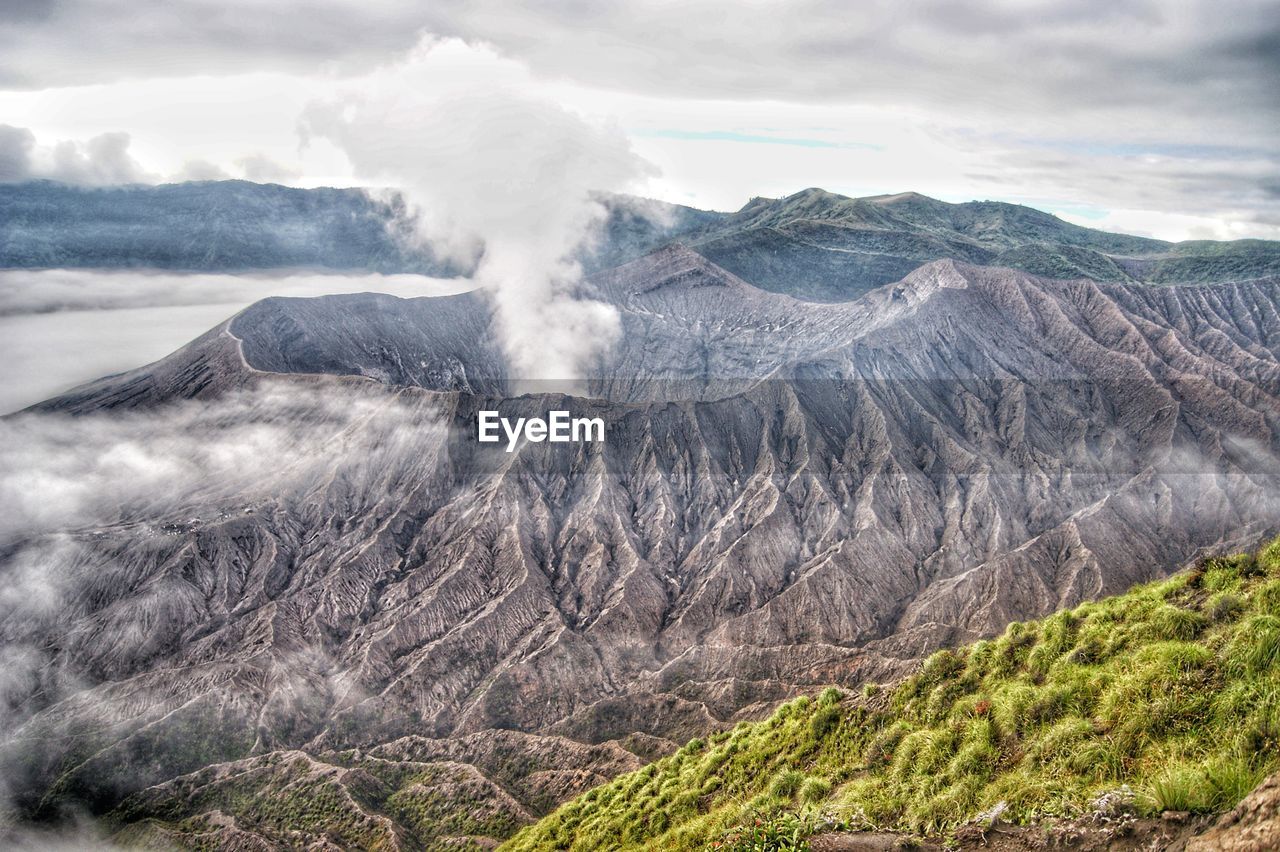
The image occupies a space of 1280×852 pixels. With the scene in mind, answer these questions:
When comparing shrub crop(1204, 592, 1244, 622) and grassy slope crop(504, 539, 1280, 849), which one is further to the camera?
shrub crop(1204, 592, 1244, 622)

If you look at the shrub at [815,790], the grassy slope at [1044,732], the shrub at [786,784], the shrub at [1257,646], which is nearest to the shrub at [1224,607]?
the grassy slope at [1044,732]

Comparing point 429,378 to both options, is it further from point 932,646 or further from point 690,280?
point 932,646

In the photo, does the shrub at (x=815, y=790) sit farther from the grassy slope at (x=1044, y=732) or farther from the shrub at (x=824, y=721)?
the shrub at (x=824, y=721)

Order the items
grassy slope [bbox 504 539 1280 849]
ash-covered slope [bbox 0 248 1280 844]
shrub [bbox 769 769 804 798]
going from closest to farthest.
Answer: grassy slope [bbox 504 539 1280 849], shrub [bbox 769 769 804 798], ash-covered slope [bbox 0 248 1280 844]

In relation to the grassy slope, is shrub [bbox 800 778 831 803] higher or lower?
lower

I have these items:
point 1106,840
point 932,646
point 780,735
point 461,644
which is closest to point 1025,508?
point 932,646

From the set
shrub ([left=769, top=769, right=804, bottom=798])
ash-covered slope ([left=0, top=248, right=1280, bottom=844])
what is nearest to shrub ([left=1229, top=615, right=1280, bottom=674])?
shrub ([left=769, top=769, right=804, bottom=798])

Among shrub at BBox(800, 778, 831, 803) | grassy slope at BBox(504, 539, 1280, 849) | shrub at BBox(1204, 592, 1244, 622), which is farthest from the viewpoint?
shrub at BBox(800, 778, 831, 803)

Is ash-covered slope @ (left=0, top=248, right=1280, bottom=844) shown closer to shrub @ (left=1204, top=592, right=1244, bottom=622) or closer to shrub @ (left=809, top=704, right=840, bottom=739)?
shrub @ (left=809, top=704, right=840, bottom=739)
